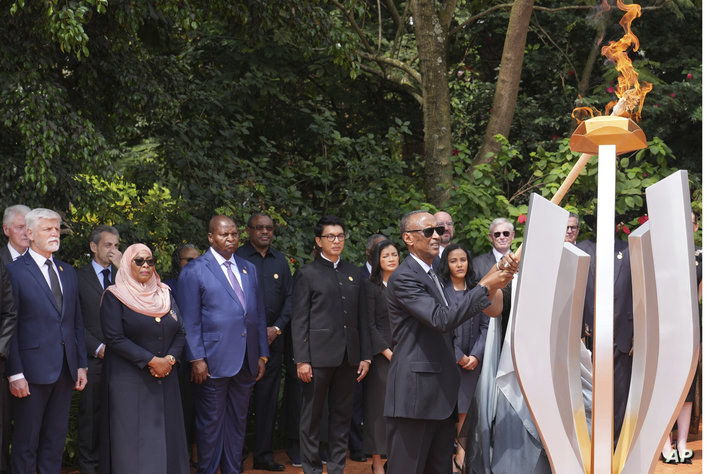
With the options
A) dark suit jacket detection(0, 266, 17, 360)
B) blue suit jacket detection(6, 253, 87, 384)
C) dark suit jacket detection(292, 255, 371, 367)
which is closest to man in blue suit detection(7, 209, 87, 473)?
blue suit jacket detection(6, 253, 87, 384)

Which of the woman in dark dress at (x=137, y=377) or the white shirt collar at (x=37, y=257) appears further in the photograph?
the white shirt collar at (x=37, y=257)

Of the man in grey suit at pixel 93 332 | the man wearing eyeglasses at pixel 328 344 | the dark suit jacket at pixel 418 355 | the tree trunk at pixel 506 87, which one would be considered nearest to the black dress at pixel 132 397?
the man in grey suit at pixel 93 332

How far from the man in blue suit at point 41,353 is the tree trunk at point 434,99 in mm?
6144

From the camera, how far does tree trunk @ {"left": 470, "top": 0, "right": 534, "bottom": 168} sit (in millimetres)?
11625

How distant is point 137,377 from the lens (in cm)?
648

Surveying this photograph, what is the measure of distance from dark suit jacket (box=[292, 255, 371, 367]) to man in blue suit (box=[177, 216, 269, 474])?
0.41 m

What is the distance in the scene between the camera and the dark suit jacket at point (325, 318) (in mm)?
7309

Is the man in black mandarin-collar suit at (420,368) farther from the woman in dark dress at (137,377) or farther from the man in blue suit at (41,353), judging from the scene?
the man in blue suit at (41,353)

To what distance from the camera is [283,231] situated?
9992 millimetres

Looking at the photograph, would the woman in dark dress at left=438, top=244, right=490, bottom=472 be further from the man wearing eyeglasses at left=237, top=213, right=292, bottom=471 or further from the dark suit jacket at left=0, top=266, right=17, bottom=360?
the dark suit jacket at left=0, top=266, right=17, bottom=360

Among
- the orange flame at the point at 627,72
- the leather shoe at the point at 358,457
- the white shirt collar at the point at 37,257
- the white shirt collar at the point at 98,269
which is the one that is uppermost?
the orange flame at the point at 627,72

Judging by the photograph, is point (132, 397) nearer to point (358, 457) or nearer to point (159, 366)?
point (159, 366)

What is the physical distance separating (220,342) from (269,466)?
1345mm
